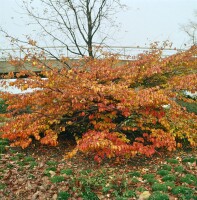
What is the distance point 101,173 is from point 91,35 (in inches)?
414

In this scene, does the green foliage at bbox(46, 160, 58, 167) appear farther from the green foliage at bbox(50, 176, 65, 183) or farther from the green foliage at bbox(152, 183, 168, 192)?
the green foliage at bbox(152, 183, 168, 192)

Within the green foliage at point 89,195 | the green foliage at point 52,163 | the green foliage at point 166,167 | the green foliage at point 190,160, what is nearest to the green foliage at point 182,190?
the green foliage at point 166,167

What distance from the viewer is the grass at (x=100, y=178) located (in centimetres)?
590

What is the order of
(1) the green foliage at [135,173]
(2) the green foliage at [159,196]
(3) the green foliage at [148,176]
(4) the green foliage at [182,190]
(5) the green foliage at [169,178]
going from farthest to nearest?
1. (1) the green foliage at [135,173]
2. (3) the green foliage at [148,176]
3. (5) the green foliage at [169,178]
4. (4) the green foliage at [182,190]
5. (2) the green foliage at [159,196]

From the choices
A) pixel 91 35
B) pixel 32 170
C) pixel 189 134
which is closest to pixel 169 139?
pixel 189 134

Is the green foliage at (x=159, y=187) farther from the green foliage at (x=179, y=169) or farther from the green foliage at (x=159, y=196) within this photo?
the green foliage at (x=179, y=169)

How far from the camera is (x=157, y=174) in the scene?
22.2 ft

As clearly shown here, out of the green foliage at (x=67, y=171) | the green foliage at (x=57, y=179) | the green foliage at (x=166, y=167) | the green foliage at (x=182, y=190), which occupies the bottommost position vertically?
the green foliage at (x=182, y=190)

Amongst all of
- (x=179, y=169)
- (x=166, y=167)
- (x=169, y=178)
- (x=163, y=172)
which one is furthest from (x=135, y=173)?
(x=179, y=169)

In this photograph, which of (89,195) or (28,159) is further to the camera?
(28,159)

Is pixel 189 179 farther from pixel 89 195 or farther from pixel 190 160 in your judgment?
pixel 89 195

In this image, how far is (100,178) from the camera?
640cm

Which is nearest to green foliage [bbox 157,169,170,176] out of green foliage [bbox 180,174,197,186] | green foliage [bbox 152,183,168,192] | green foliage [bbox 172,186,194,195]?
green foliage [bbox 180,174,197,186]

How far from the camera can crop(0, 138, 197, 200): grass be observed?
590cm
